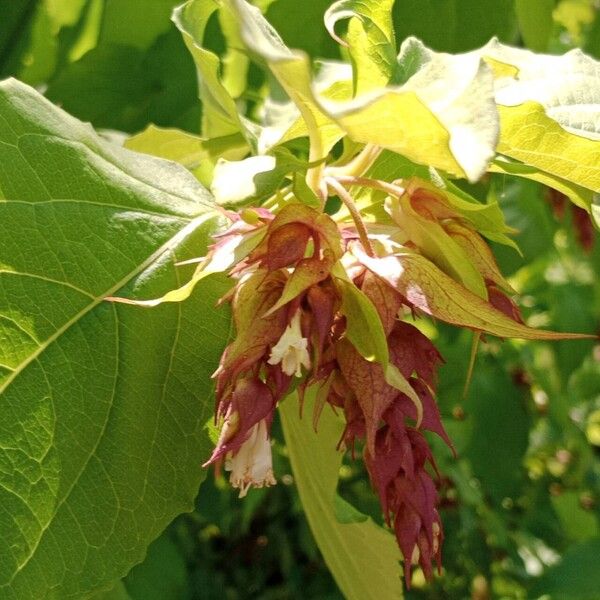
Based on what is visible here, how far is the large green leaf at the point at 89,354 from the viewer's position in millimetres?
609

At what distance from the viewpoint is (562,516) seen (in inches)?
86.5

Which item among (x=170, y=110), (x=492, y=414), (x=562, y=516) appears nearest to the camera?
(x=170, y=110)

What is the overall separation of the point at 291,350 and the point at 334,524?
0.82ft

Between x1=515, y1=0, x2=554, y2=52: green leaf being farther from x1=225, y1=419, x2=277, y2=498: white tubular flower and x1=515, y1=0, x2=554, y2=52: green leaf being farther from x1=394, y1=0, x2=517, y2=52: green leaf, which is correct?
x1=225, y1=419, x2=277, y2=498: white tubular flower

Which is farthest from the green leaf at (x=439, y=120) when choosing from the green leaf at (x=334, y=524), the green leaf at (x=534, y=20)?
the green leaf at (x=534, y=20)

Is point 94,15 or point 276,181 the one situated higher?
point 276,181

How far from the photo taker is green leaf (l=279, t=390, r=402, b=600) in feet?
2.37

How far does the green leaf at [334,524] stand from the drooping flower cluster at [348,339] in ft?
0.39

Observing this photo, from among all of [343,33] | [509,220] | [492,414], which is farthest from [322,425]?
[492,414]

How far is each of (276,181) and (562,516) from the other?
1805 mm

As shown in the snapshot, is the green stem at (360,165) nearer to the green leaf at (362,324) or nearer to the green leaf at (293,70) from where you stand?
the green leaf at (293,70)

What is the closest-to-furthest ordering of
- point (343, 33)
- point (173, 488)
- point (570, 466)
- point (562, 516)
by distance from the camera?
1. point (173, 488)
2. point (343, 33)
3. point (562, 516)
4. point (570, 466)

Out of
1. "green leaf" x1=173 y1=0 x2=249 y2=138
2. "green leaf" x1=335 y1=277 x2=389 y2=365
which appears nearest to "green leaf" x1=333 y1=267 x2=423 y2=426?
"green leaf" x1=335 y1=277 x2=389 y2=365

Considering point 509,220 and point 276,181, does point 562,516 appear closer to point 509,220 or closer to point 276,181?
point 509,220
